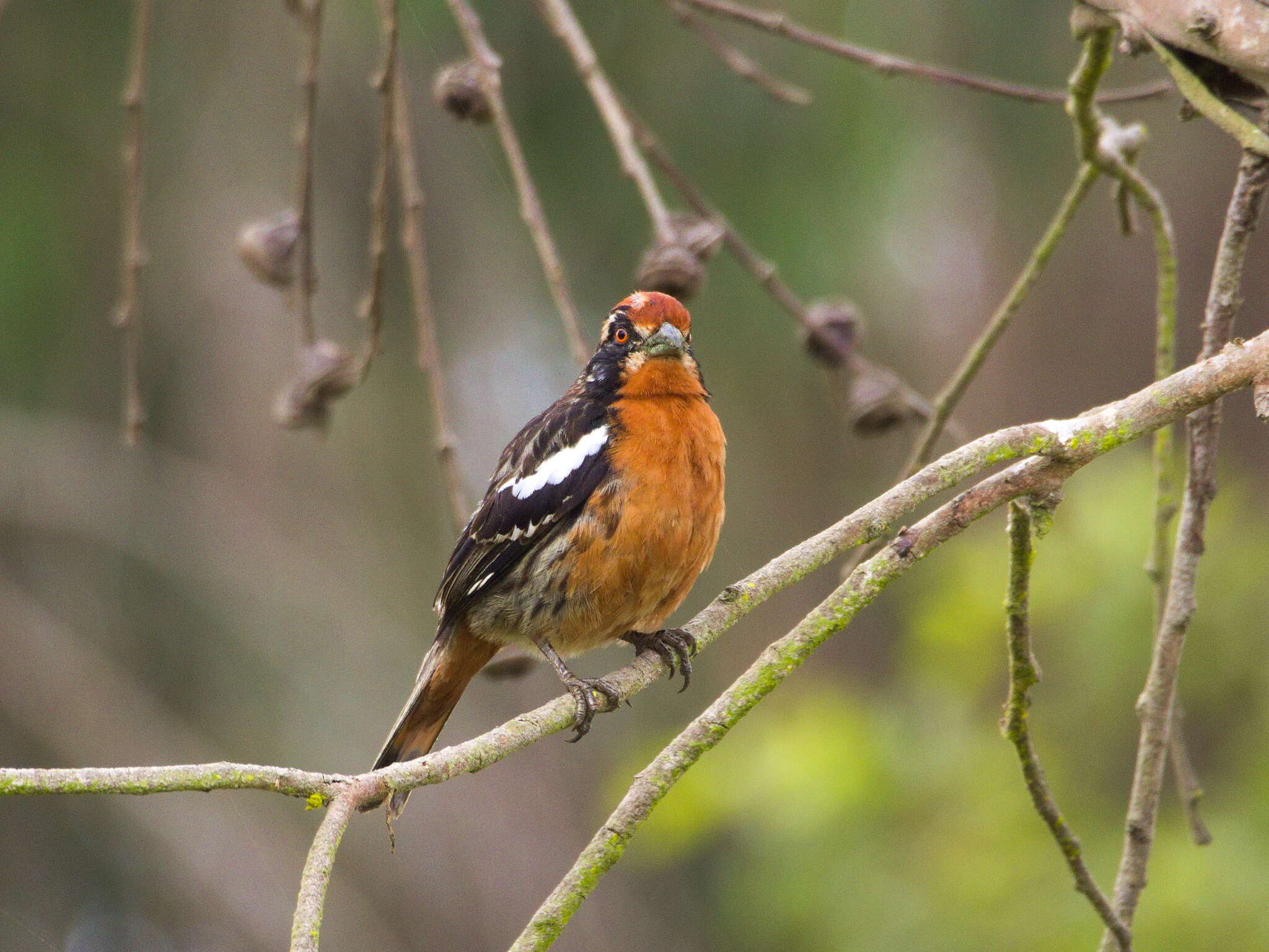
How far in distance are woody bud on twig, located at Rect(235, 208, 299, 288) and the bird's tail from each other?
46.1 inches

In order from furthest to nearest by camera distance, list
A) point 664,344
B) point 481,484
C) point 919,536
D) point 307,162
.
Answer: point 481,484 < point 664,344 < point 307,162 < point 919,536

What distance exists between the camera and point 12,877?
24.5ft

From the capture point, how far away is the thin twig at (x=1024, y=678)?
2.38 meters

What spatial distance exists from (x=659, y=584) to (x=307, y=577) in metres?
4.65

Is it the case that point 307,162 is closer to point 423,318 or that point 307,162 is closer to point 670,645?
point 423,318

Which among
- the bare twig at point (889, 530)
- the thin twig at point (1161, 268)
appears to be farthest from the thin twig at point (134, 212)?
the thin twig at point (1161, 268)

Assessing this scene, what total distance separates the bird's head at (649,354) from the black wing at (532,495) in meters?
0.13

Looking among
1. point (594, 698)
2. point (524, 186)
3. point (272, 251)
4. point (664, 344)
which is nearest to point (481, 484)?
point (664, 344)

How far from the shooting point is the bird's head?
13.7ft

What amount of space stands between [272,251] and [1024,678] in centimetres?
246

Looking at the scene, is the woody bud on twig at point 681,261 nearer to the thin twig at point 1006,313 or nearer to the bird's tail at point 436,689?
the thin twig at point 1006,313

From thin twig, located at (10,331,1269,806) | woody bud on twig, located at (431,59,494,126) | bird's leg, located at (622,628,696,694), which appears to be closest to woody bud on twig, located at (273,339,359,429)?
woody bud on twig, located at (431,59,494,126)

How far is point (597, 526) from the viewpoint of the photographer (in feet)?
12.7

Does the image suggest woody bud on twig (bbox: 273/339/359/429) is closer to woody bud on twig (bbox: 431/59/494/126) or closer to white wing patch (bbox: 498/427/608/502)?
white wing patch (bbox: 498/427/608/502)
